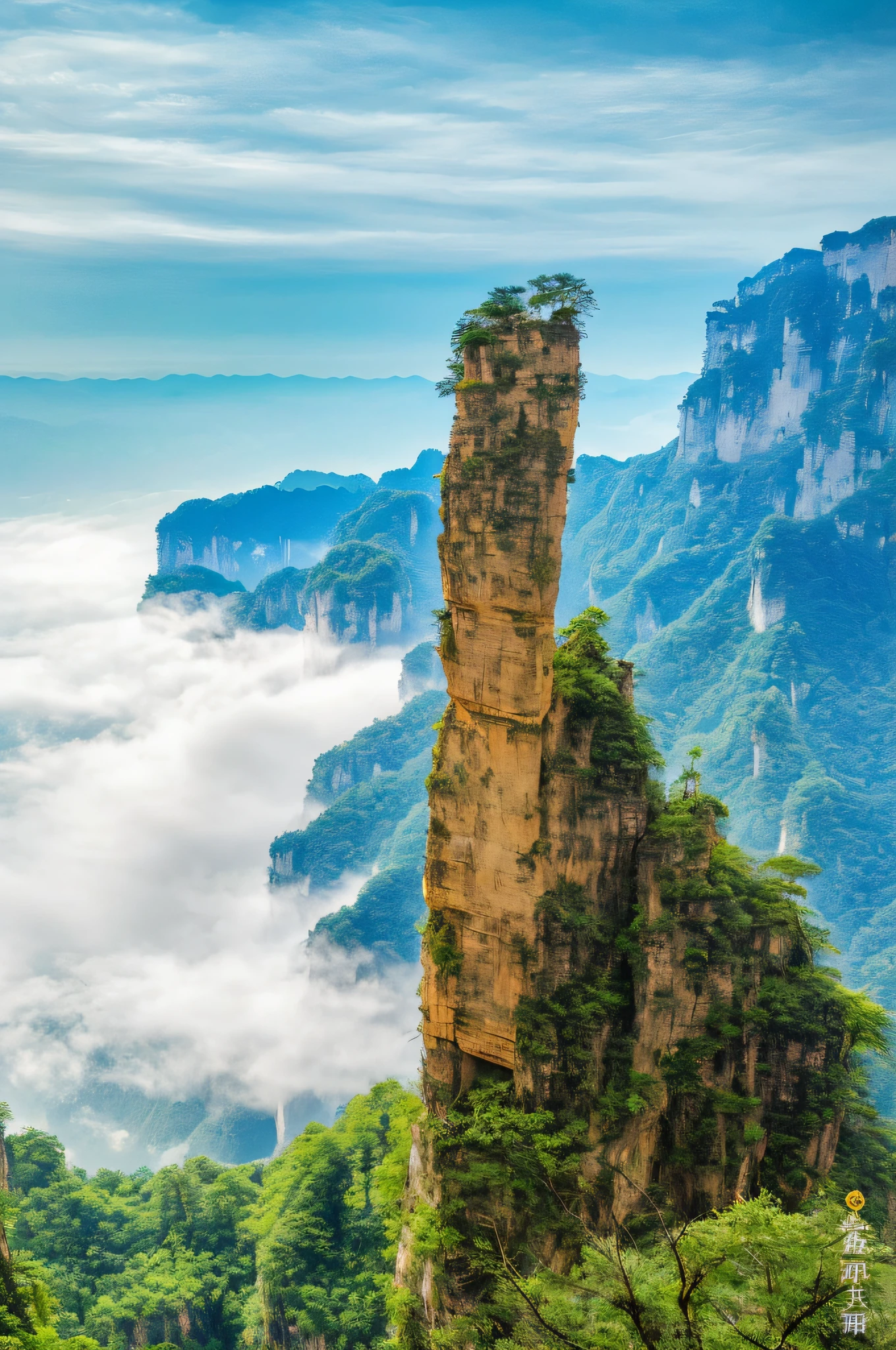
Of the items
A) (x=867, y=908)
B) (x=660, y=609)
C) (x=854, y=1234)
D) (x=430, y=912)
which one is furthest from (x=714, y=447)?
(x=854, y=1234)

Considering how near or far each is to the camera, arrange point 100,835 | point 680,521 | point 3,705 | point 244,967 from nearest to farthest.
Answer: point 244,967, point 100,835, point 680,521, point 3,705

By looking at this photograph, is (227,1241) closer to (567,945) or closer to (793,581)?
(567,945)

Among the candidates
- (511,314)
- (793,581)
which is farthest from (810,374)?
(511,314)

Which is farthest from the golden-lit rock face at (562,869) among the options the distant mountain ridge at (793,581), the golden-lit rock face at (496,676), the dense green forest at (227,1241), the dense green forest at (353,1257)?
the distant mountain ridge at (793,581)

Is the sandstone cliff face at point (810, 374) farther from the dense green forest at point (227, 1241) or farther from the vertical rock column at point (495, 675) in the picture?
the vertical rock column at point (495, 675)

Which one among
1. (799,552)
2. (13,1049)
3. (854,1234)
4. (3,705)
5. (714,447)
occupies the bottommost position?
(13,1049)

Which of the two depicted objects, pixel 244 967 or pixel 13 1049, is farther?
pixel 244 967

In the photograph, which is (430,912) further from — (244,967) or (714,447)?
(714,447)
